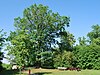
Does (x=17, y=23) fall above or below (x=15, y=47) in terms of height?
above

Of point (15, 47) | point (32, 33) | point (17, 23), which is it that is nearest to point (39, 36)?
point (32, 33)

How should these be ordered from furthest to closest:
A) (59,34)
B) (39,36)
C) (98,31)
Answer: (98,31), (59,34), (39,36)

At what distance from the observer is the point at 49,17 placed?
60.1m

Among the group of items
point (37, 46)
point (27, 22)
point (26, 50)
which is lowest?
point (26, 50)

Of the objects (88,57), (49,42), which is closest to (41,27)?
(49,42)

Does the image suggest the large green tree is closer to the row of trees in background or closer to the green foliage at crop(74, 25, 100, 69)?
the row of trees in background

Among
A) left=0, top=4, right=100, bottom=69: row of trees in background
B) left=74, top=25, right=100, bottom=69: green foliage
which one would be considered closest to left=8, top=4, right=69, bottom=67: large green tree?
left=0, top=4, right=100, bottom=69: row of trees in background

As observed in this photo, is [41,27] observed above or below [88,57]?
above

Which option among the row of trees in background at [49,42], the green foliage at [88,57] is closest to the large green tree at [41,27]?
the row of trees in background at [49,42]

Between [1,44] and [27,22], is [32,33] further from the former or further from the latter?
[1,44]

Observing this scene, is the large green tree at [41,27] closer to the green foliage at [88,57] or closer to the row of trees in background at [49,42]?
the row of trees in background at [49,42]

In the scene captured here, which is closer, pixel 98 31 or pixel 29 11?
pixel 29 11

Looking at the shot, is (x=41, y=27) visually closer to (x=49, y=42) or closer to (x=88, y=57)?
(x=49, y=42)

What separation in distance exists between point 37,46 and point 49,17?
6337 mm
